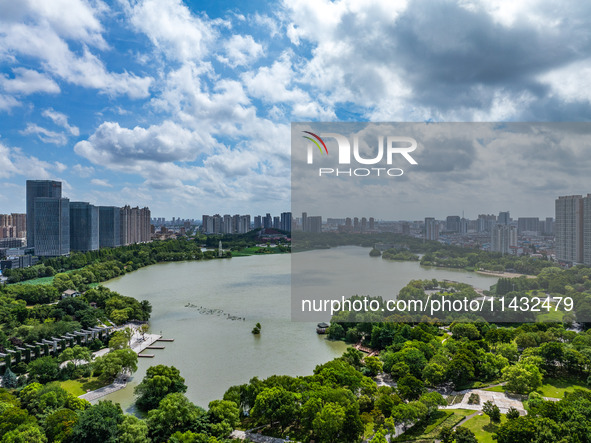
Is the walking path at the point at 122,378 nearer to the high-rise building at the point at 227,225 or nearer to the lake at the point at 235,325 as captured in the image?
the lake at the point at 235,325

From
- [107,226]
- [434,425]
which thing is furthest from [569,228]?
[107,226]

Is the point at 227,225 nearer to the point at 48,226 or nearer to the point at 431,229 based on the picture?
the point at 48,226

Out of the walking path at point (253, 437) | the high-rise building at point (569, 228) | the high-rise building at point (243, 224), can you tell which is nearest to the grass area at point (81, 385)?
the walking path at point (253, 437)

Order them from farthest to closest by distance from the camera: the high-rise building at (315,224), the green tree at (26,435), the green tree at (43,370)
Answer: the high-rise building at (315,224)
the green tree at (43,370)
the green tree at (26,435)

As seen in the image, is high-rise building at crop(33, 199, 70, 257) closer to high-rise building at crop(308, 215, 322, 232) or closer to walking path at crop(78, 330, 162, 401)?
walking path at crop(78, 330, 162, 401)

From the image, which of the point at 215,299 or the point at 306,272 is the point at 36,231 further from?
the point at 306,272

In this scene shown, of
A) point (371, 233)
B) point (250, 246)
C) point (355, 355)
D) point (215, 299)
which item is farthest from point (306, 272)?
point (250, 246)
